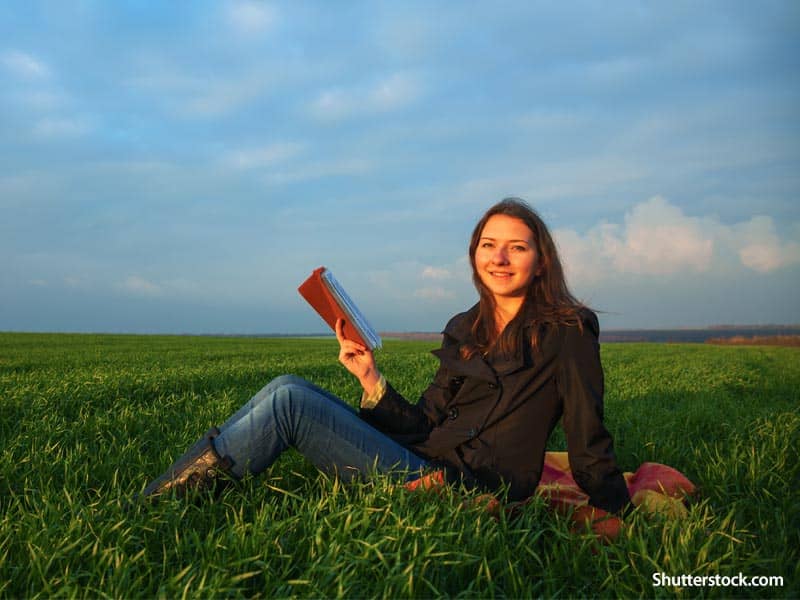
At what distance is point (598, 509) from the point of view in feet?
10.4

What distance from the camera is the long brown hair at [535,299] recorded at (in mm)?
3393

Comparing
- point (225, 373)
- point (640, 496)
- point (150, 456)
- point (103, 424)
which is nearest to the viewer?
point (640, 496)

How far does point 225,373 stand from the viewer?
10305mm

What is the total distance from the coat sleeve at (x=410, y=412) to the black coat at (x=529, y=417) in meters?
0.14

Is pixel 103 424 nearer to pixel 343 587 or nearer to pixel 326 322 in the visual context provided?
pixel 326 322

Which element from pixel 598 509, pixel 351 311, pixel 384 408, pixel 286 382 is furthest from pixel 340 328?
pixel 598 509

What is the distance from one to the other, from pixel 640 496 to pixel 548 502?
0.66 meters

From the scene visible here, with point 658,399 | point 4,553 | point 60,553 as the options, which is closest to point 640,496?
point 60,553

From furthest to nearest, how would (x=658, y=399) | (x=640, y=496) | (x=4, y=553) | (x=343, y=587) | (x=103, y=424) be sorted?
(x=658, y=399), (x=103, y=424), (x=640, y=496), (x=4, y=553), (x=343, y=587)

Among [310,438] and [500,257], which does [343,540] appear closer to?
[310,438]

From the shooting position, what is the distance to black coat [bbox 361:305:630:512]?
3062 mm

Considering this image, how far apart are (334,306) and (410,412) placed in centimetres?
101

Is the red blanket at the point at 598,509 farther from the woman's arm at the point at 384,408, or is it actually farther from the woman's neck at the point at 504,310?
the woman's neck at the point at 504,310
